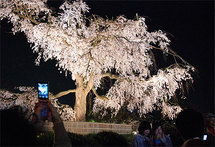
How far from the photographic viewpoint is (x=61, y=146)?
205cm

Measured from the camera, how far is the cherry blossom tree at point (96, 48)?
874 cm

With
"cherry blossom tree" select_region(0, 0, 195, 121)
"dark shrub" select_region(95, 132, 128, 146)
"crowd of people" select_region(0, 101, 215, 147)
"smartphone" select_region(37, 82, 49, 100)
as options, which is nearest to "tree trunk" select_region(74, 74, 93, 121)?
"cherry blossom tree" select_region(0, 0, 195, 121)

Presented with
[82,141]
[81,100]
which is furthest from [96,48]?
[82,141]

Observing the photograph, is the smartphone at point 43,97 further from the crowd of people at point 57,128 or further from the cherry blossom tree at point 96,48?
the cherry blossom tree at point 96,48

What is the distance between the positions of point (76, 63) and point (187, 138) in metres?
6.52

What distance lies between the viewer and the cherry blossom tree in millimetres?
8742

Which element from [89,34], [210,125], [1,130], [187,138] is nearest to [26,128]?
[1,130]

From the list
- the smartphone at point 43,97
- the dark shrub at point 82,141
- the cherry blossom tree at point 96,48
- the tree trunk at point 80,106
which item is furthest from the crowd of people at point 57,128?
the tree trunk at point 80,106

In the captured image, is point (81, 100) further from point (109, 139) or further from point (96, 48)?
point (109, 139)

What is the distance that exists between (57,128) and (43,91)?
912mm

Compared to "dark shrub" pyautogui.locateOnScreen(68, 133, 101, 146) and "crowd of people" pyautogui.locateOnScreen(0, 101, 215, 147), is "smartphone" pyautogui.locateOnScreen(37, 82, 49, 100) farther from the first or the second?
"dark shrub" pyautogui.locateOnScreen(68, 133, 101, 146)

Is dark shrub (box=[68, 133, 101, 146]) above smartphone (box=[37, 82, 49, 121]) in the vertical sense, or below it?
below

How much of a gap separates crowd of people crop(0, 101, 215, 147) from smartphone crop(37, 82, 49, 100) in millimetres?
223

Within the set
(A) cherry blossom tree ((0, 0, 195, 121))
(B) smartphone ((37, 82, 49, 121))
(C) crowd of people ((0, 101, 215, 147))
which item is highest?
(A) cherry blossom tree ((0, 0, 195, 121))
